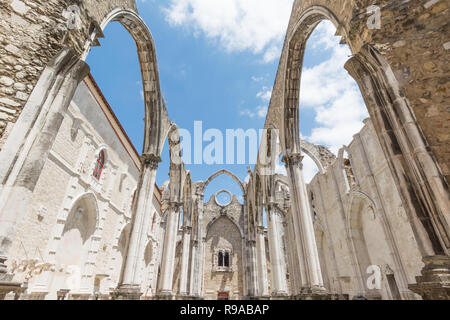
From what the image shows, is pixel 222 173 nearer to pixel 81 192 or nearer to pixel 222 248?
pixel 222 248

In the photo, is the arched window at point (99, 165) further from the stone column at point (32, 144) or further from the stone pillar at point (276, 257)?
the stone column at point (32, 144)

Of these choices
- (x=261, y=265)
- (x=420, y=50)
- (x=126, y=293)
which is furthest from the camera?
(x=261, y=265)

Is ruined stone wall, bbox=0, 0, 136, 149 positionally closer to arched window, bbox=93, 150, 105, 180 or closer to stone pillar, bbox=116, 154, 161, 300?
stone pillar, bbox=116, 154, 161, 300

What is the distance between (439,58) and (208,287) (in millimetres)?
19523

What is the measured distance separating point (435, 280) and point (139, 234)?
21.1 ft

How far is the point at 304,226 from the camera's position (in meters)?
6.71

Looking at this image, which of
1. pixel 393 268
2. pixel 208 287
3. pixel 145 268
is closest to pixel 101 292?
pixel 145 268

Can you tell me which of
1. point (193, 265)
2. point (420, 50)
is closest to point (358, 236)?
point (420, 50)

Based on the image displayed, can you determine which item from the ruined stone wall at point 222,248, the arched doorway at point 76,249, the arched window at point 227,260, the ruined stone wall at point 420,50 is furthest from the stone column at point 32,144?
the arched window at point 227,260

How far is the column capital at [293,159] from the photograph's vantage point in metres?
7.61

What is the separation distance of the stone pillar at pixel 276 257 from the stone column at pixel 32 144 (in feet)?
31.2
